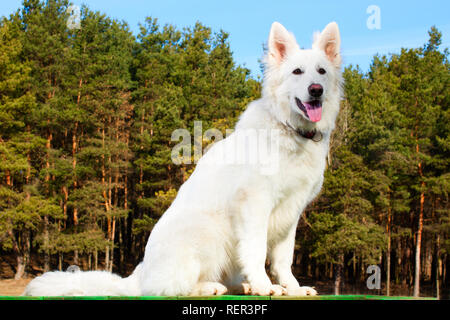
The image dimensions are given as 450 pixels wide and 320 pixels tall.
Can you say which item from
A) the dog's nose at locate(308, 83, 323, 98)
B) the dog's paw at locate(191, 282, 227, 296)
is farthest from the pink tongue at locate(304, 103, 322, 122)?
the dog's paw at locate(191, 282, 227, 296)

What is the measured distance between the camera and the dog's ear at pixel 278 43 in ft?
15.2

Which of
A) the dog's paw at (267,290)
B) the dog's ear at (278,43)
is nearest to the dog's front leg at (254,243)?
the dog's paw at (267,290)

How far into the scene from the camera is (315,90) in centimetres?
438

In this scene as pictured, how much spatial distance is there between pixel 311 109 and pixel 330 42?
2.52 ft

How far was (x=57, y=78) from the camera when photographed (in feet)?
127

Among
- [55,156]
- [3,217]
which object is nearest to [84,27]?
[55,156]

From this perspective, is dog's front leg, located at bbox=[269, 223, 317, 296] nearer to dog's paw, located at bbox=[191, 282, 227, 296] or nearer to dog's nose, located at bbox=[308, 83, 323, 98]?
dog's paw, located at bbox=[191, 282, 227, 296]

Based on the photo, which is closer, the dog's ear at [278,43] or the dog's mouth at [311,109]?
the dog's mouth at [311,109]

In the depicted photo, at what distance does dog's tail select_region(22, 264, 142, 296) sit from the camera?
3.96 m

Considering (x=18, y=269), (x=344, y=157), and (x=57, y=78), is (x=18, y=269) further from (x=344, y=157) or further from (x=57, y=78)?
(x=344, y=157)

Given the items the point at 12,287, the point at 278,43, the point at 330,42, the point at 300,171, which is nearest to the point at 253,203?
the point at 300,171

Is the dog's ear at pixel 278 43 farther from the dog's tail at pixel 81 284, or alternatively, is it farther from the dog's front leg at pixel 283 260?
the dog's tail at pixel 81 284

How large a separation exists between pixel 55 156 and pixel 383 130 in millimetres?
27125

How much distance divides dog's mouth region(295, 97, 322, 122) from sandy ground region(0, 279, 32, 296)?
102 ft
